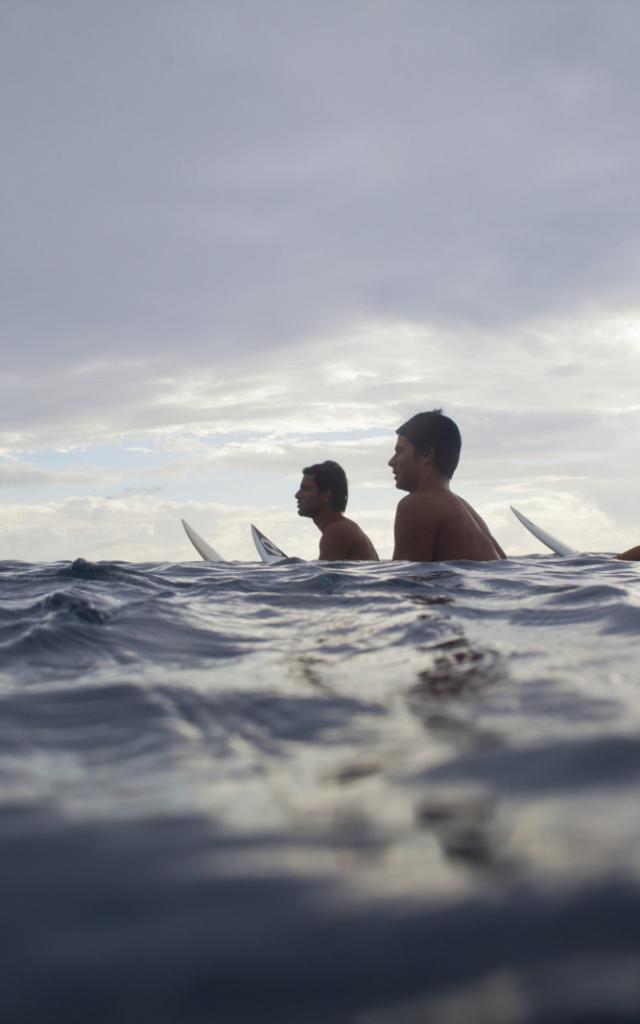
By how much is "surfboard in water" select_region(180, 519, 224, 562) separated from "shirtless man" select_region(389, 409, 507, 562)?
6.20 metres

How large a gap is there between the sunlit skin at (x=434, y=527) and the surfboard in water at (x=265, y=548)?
485 centimetres

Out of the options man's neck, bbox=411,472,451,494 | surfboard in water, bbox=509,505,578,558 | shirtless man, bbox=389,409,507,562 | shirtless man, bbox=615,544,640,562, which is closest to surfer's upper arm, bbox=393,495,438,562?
shirtless man, bbox=389,409,507,562

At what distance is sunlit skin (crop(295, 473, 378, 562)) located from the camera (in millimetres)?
7891

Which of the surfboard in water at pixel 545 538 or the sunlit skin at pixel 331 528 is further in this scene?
the surfboard in water at pixel 545 538

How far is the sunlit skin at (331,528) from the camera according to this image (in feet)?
25.9

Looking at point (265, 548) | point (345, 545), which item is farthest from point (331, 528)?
point (265, 548)

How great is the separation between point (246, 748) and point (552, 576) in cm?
448

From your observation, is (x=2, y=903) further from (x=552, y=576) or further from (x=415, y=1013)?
(x=552, y=576)

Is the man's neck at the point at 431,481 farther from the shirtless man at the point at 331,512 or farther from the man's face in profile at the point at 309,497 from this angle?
the man's face in profile at the point at 309,497

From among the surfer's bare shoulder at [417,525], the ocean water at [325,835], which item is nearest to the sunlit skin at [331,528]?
the surfer's bare shoulder at [417,525]

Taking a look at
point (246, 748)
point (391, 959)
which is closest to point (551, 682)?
point (246, 748)

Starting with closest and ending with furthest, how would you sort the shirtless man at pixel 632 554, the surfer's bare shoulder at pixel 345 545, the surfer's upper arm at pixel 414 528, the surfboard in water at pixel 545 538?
the surfer's upper arm at pixel 414 528
the shirtless man at pixel 632 554
the surfer's bare shoulder at pixel 345 545
the surfboard in water at pixel 545 538

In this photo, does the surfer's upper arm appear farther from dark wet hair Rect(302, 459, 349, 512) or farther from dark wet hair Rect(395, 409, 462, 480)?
dark wet hair Rect(302, 459, 349, 512)

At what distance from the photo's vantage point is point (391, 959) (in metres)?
1.02
